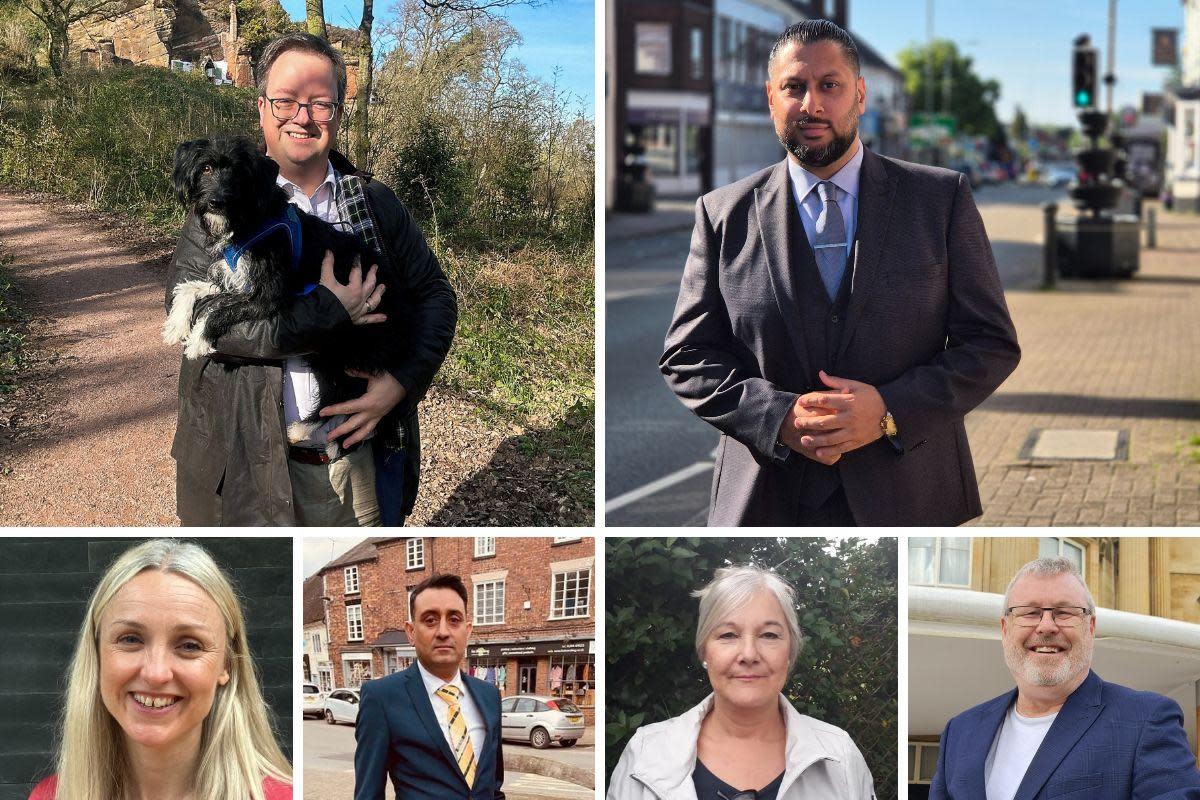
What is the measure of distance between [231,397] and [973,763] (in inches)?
89.9

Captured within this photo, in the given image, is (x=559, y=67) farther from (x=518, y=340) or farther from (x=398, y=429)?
(x=398, y=429)

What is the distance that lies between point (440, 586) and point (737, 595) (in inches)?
34.6

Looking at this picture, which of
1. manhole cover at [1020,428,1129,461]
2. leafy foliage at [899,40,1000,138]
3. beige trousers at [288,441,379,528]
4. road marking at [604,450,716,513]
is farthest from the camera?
leafy foliage at [899,40,1000,138]

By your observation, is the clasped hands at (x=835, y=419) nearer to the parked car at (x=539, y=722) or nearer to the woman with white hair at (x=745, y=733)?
the woman with white hair at (x=745, y=733)

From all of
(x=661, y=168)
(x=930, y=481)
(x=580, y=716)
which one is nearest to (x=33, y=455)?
(x=580, y=716)

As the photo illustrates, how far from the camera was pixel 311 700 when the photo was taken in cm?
416

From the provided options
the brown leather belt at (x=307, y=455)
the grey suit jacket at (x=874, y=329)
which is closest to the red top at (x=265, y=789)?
the brown leather belt at (x=307, y=455)

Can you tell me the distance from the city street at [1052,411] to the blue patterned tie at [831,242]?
4685 millimetres

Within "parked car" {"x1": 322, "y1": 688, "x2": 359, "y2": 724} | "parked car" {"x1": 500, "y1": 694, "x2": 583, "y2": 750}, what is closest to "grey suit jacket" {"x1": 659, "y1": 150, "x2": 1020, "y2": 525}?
"parked car" {"x1": 500, "y1": 694, "x2": 583, "y2": 750}

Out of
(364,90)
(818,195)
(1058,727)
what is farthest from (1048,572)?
(364,90)

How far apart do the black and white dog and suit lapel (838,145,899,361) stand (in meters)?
1.29

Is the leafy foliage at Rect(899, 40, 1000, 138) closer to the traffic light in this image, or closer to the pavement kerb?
the traffic light

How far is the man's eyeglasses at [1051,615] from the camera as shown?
13.0ft

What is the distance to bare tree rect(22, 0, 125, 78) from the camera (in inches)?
165
